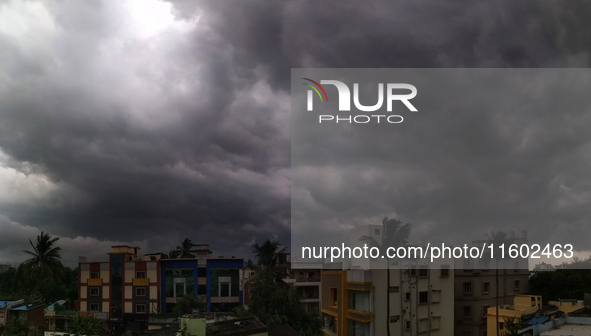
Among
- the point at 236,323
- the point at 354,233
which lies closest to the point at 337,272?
the point at 354,233

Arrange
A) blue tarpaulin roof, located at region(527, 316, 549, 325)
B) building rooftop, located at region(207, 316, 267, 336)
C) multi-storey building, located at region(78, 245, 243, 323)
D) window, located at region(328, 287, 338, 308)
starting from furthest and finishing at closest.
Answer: multi-storey building, located at region(78, 245, 243, 323) < window, located at region(328, 287, 338, 308) < blue tarpaulin roof, located at region(527, 316, 549, 325) < building rooftop, located at region(207, 316, 267, 336)

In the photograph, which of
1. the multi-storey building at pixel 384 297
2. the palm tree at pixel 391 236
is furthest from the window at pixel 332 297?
the palm tree at pixel 391 236

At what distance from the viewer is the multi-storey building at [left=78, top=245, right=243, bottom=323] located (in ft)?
13.9

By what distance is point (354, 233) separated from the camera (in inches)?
157

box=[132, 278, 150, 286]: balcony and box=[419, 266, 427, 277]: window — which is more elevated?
box=[419, 266, 427, 277]: window

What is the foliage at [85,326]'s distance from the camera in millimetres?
4172

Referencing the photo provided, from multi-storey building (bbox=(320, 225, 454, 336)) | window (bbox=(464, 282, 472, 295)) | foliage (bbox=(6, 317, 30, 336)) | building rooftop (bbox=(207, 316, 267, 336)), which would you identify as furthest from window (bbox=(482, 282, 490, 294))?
foliage (bbox=(6, 317, 30, 336))

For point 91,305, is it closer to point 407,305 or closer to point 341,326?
point 341,326

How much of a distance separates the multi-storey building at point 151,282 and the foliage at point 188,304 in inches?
1.9

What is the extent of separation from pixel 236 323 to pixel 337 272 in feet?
3.56

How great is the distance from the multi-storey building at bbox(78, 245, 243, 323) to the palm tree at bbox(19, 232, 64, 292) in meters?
0.27

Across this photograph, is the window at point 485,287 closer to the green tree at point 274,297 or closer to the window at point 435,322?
the window at point 435,322

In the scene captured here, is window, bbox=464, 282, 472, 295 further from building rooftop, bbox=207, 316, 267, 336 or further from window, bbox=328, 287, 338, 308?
building rooftop, bbox=207, 316, 267, 336

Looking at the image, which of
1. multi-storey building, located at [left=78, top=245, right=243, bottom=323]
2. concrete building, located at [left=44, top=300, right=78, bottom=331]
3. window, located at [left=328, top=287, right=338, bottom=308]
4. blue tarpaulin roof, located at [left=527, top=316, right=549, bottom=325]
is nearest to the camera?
blue tarpaulin roof, located at [left=527, top=316, right=549, bottom=325]
